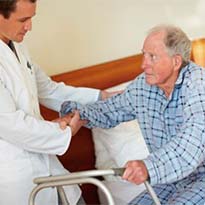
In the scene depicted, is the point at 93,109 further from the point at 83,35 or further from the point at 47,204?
the point at 83,35

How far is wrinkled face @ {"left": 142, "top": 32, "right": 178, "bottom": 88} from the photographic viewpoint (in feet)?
6.52

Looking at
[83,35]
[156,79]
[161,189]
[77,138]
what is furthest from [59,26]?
[161,189]

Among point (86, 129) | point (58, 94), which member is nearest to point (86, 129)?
point (86, 129)

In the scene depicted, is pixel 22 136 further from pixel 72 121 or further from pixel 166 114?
pixel 166 114

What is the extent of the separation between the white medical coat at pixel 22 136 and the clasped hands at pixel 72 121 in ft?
0.11

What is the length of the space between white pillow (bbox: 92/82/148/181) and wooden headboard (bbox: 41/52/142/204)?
0.26ft

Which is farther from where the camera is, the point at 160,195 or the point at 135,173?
the point at 160,195

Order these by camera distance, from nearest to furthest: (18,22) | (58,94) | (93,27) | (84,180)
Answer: (84,180) → (18,22) → (58,94) → (93,27)

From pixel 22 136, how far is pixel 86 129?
78 centimetres

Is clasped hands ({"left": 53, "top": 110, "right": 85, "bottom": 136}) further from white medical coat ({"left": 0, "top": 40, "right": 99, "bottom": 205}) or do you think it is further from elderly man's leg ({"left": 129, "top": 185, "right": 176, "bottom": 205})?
elderly man's leg ({"left": 129, "top": 185, "right": 176, "bottom": 205})

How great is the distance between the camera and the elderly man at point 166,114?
1834 millimetres

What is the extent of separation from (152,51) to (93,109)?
1.43 feet

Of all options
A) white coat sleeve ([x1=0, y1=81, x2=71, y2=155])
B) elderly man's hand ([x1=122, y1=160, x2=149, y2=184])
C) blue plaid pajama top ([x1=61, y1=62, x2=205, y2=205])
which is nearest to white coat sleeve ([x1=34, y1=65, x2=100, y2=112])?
blue plaid pajama top ([x1=61, y1=62, x2=205, y2=205])

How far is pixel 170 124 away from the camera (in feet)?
6.91
